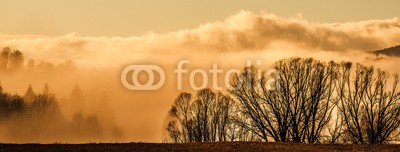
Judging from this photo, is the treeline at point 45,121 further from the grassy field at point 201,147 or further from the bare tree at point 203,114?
the grassy field at point 201,147

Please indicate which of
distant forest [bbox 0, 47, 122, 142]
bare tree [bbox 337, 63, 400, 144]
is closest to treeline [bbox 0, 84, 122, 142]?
distant forest [bbox 0, 47, 122, 142]

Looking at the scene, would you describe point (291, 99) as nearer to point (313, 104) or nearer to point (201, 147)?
point (313, 104)

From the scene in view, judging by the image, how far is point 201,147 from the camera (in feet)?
153

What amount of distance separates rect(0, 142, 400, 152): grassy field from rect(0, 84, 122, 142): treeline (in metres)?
96.1

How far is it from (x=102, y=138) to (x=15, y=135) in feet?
116

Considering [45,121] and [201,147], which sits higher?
[201,147]

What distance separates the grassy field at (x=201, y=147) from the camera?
149 ft

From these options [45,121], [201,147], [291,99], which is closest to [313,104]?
[291,99]

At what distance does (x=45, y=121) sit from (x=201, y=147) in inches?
4655

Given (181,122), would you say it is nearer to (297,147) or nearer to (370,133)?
(370,133)

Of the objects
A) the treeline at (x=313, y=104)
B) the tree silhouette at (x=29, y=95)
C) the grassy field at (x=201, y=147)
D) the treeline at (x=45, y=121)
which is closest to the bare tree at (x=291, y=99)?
the treeline at (x=313, y=104)

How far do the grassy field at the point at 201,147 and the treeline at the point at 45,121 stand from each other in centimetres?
9607

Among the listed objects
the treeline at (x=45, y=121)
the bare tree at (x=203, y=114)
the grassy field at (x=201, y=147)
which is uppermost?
the grassy field at (x=201, y=147)

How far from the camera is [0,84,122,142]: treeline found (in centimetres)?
14112
